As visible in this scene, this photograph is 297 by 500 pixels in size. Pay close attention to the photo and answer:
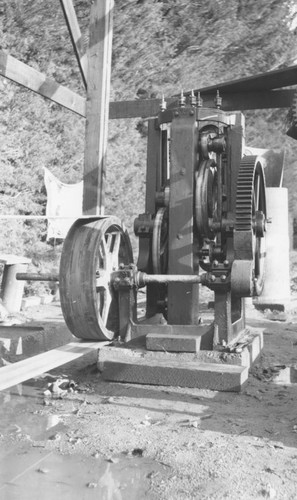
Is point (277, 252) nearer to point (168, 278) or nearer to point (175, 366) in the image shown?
point (168, 278)

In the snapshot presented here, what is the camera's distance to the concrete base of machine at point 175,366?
4.11 meters

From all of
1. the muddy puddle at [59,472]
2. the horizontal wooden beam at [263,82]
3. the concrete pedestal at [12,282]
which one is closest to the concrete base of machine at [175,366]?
the muddy puddle at [59,472]

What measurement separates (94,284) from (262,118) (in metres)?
15.9

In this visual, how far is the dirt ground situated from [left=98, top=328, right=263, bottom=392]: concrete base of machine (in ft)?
0.20

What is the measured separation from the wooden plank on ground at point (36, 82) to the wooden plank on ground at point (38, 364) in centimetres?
240

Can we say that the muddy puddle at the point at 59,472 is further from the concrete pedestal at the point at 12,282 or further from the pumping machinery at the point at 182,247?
the concrete pedestal at the point at 12,282

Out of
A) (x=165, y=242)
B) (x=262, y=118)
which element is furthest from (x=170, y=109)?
(x=262, y=118)

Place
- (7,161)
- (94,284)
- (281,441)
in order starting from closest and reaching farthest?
(281,441)
(94,284)
(7,161)

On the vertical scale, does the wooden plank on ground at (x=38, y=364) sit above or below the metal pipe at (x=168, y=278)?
below

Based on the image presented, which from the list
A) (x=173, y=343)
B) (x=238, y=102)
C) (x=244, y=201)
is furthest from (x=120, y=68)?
(x=173, y=343)

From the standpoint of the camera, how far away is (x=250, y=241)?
4.34 meters

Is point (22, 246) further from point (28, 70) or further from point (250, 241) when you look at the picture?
point (250, 241)

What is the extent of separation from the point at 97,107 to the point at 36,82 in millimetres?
562

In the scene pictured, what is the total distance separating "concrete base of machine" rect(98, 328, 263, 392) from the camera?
411 cm
